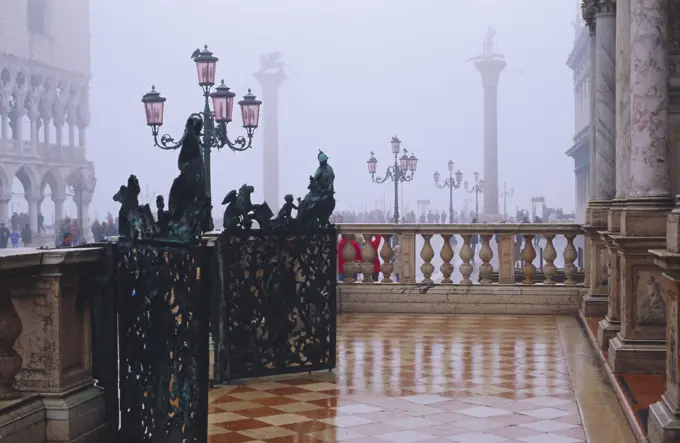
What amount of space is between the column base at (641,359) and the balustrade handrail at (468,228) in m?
4.51

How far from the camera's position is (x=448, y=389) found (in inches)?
297

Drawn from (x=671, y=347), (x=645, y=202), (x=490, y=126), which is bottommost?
(x=671, y=347)

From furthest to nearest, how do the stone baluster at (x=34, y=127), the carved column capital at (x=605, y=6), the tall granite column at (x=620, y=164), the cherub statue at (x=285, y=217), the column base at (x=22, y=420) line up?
the stone baluster at (x=34, y=127) < the carved column capital at (x=605, y=6) < the tall granite column at (x=620, y=164) < the cherub statue at (x=285, y=217) < the column base at (x=22, y=420)

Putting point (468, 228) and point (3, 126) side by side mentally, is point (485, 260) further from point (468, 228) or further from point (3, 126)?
point (3, 126)

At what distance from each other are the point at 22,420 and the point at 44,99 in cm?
6127

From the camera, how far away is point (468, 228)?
1238 centimetres

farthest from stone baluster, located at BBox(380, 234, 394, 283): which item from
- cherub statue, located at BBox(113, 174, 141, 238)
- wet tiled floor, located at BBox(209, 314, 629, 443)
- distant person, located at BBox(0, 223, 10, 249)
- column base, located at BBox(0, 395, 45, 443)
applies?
distant person, located at BBox(0, 223, 10, 249)

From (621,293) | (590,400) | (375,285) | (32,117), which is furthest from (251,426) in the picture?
(32,117)

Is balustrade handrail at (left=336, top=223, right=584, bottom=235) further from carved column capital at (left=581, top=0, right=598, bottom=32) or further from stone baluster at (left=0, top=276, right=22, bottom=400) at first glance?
stone baluster at (left=0, top=276, right=22, bottom=400)

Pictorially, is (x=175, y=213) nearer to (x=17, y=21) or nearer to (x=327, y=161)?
(x=327, y=161)

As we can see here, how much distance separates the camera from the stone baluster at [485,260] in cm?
1212

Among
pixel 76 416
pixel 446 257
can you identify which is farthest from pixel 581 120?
pixel 76 416

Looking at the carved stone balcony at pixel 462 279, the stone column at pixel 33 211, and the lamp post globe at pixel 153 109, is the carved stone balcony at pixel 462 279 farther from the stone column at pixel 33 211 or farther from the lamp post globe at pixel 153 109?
the stone column at pixel 33 211

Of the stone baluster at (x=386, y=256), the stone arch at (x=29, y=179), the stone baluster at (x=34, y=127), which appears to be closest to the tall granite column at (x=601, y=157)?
the stone baluster at (x=386, y=256)
